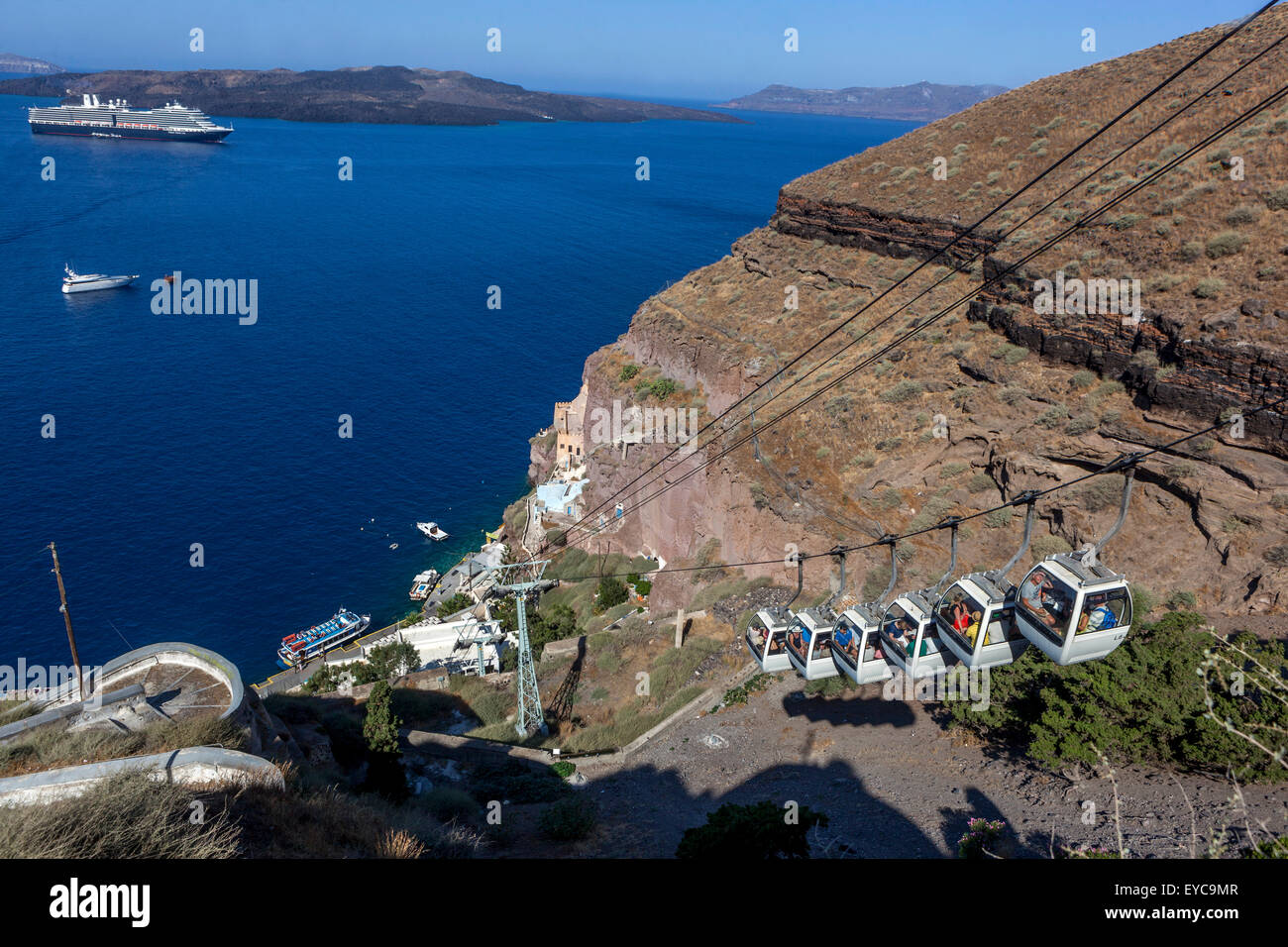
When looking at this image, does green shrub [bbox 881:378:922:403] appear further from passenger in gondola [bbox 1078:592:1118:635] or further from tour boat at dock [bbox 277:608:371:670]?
tour boat at dock [bbox 277:608:371:670]

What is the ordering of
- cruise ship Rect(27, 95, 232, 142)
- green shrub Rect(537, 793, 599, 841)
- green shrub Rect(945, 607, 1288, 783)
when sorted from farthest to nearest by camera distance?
1. cruise ship Rect(27, 95, 232, 142)
2. green shrub Rect(537, 793, 599, 841)
3. green shrub Rect(945, 607, 1288, 783)

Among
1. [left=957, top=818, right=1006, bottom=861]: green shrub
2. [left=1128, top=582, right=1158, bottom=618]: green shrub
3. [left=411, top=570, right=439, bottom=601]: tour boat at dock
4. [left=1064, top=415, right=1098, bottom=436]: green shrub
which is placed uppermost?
[left=1064, top=415, right=1098, bottom=436]: green shrub

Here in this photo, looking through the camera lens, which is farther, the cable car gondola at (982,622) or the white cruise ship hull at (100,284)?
the white cruise ship hull at (100,284)

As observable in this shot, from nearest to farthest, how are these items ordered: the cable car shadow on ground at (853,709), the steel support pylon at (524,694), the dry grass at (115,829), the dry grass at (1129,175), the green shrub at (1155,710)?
the dry grass at (115,829), the green shrub at (1155,710), the cable car shadow on ground at (853,709), the dry grass at (1129,175), the steel support pylon at (524,694)

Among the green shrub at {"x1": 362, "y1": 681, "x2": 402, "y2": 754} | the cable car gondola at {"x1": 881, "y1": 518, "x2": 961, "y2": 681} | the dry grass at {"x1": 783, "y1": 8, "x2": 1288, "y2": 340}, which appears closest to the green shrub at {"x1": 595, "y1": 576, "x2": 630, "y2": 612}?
the green shrub at {"x1": 362, "y1": 681, "x2": 402, "y2": 754}

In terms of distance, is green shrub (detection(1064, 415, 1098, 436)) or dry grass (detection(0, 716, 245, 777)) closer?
dry grass (detection(0, 716, 245, 777))

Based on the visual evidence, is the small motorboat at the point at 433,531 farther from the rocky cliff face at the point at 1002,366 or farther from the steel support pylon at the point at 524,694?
the steel support pylon at the point at 524,694

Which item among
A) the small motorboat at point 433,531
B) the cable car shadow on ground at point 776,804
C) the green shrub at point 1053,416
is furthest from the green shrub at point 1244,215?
the small motorboat at point 433,531

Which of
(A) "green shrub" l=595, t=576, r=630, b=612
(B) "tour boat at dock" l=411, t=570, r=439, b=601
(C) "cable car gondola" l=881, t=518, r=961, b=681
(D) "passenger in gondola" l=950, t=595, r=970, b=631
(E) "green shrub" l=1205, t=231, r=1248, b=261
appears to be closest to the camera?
(D) "passenger in gondola" l=950, t=595, r=970, b=631

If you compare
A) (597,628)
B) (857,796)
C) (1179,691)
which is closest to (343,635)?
(597,628)
